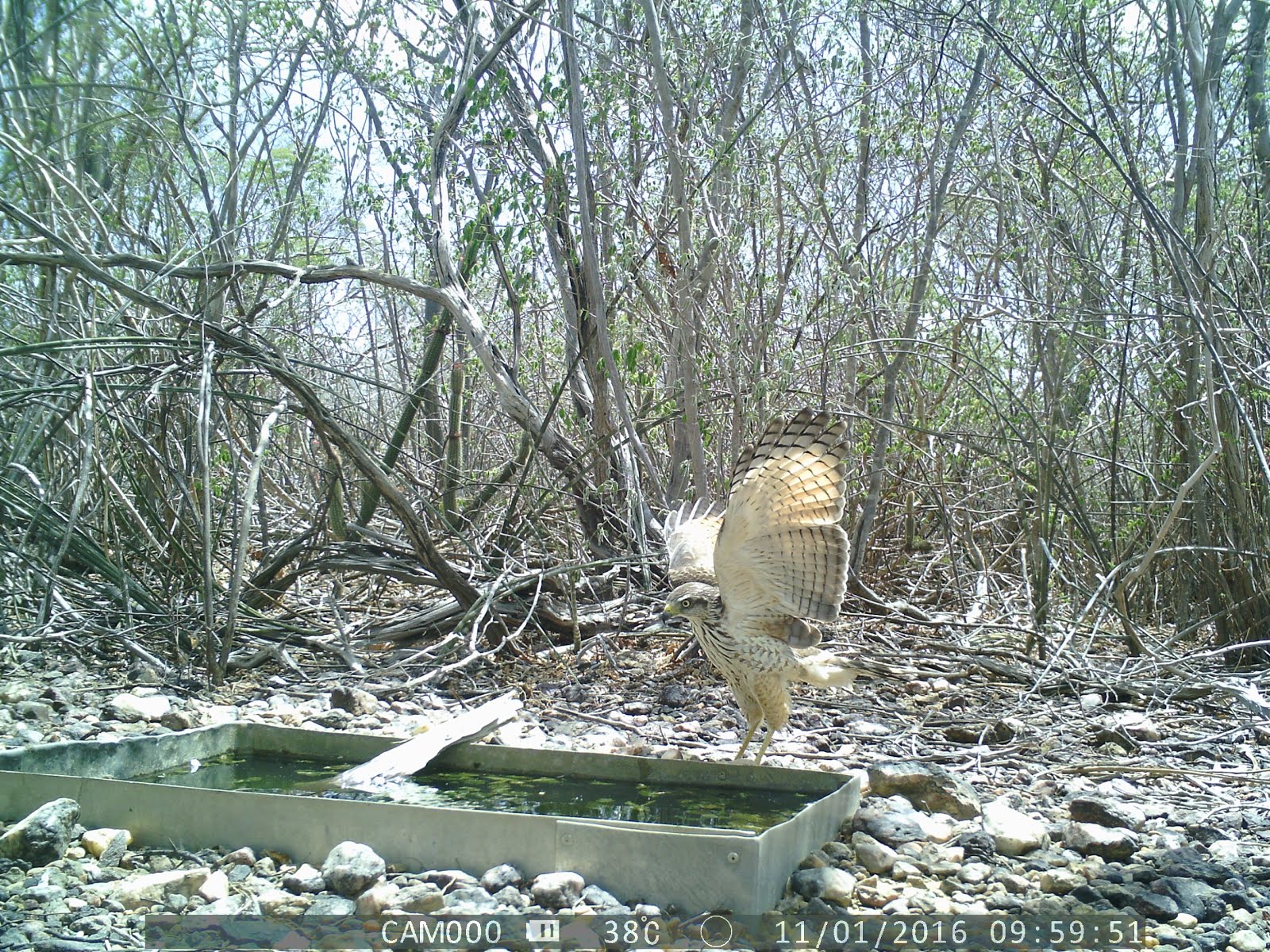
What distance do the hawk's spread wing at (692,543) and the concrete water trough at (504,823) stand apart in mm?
1075

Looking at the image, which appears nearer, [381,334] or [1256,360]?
[1256,360]

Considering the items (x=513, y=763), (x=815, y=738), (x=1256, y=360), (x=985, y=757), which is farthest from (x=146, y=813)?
(x=1256, y=360)

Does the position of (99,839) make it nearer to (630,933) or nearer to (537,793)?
(537,793)

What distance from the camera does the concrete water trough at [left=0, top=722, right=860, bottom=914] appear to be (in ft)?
8.25

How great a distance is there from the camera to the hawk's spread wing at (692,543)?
4422mm

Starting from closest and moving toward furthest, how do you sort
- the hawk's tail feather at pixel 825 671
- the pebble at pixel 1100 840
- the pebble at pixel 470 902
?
1. the pebble at pixel 470 902
2. the pebble at pixel 1100 840
3. the hawk's tail feather at pixel 825 671

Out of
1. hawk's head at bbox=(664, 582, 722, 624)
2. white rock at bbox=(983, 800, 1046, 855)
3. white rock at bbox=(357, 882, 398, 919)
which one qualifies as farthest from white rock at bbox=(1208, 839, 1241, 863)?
white rock at bbox=(357, 882, 398, 919)

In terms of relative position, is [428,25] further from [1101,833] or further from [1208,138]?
[1101,833]

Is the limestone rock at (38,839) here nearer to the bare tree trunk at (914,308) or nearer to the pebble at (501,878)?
the pebble at (501,878)

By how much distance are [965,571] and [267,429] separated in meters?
4.14

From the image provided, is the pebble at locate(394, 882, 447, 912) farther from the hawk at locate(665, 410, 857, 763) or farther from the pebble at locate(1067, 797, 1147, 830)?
the pebble at locate(1067, 797, 1147, 830)

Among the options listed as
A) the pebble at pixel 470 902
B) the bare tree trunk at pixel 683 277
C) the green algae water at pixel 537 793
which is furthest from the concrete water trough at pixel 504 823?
the bare tree trunk at pixel 683 277

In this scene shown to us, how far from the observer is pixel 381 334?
10727 millimetres

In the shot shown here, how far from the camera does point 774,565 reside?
13.5 ft
